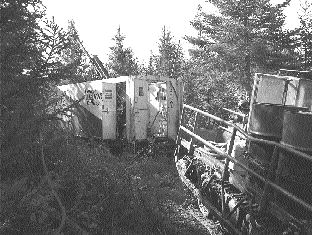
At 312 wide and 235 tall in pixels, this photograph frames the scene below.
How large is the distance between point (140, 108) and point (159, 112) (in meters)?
0.88

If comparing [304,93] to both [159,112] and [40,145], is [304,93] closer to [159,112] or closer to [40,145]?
[40,145]

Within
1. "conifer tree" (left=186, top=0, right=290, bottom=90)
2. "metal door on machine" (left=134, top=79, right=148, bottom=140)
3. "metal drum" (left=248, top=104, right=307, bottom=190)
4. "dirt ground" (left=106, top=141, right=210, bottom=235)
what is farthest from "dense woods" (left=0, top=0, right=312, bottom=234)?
"conifer tree" (left=186, top=0, right=290, bottom=90)

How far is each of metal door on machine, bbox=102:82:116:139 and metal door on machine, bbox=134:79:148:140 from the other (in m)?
0.94

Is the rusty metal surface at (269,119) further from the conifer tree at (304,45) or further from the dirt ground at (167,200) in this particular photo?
the conifer tree at (304,45)

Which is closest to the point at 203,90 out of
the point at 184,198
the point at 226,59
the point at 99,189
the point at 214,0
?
the point at 226,59

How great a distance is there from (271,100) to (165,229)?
313 cm

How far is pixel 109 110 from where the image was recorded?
12078mm

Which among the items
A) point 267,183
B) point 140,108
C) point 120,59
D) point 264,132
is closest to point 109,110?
point 140,108

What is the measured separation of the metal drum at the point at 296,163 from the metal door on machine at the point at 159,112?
8.04 m

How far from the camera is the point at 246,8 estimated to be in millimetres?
20672

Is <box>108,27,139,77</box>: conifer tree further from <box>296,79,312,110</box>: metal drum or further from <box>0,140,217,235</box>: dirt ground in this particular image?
<box>296,79,312,110</box>: metal drum

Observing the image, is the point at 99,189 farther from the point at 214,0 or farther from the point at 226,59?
the point at 214,0

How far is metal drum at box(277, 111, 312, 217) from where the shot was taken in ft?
13.7

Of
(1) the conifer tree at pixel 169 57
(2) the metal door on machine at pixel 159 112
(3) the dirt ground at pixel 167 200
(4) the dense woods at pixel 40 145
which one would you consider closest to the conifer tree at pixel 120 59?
(1) the conifer tree at pixel 169 57
